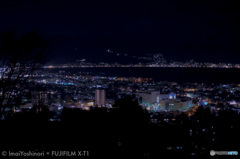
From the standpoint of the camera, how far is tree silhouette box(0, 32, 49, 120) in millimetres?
2543

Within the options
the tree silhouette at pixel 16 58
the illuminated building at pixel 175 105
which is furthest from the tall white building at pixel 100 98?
the tree silhouette at pixel 16 58

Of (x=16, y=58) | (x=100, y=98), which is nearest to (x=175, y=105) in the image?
(x=100, y=98)

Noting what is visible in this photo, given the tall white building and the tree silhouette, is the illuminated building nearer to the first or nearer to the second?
the tall white building

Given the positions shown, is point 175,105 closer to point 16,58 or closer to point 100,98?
point 100,98

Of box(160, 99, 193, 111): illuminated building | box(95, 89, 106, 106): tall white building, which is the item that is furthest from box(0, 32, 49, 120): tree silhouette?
box(160, 99, 193, 111): illuminated building

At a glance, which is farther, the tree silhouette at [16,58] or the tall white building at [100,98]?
the tall white building at [100,98]

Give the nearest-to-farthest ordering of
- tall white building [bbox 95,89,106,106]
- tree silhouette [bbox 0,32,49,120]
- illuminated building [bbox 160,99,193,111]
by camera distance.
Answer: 1. tree silhouette [bbox 0,32,49,120]
2. tall white building [bbox 95,89,106,106]
3. illuminated building [bbox 160,99,193,111]

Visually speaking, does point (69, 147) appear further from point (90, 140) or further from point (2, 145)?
point (2, 145)

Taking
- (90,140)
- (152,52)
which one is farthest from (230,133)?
(152,52)

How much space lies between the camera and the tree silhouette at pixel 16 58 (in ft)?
8.34

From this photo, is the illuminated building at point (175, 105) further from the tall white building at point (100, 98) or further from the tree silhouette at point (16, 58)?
the tree silhouette at point (16, 58)

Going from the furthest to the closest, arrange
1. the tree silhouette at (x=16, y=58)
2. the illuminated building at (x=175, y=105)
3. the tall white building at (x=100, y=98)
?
the illuminated building at (x=175, y=105) → the tall white building at (x=100, y=98) → the tree silhouette at (x=16, y=58)

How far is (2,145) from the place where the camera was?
118 inches

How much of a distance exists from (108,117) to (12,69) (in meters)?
2.38
